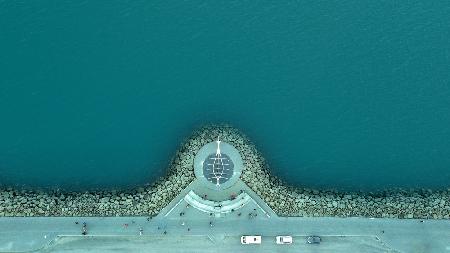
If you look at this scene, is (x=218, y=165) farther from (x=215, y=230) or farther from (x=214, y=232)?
(x=214, y=232)

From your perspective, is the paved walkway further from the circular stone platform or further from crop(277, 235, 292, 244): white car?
the circular stone platform

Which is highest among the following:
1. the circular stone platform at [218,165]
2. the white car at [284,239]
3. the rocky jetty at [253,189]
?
the circular stone platform at [218,165]

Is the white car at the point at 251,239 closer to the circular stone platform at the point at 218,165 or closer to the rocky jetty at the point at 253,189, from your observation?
the rocky jetty at the point at 253,189

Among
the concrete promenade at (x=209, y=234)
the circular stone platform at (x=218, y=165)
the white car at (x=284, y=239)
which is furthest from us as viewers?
the circular stone platform at (x=218, y=165)

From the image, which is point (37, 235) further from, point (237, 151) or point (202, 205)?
point (237, 151)

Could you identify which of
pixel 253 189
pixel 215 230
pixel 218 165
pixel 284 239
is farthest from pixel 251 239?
pixel 218 165

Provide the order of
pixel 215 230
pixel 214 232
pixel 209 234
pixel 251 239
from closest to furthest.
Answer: pixel 251 239
pixel 209 234
pixel 214 232
pixel 215 230

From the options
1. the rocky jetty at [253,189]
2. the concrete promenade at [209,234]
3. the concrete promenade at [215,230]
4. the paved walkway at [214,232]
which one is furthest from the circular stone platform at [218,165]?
the concrete promenade at [209,234]
